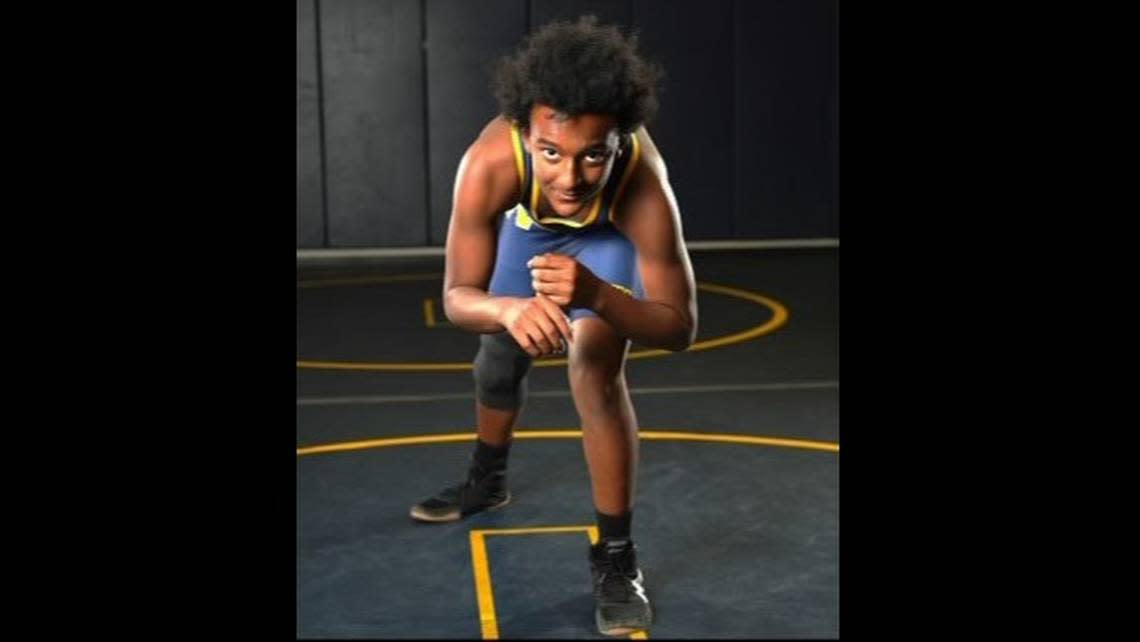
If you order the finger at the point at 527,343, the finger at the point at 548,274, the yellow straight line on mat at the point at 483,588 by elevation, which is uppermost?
the finger at the point at 548,274

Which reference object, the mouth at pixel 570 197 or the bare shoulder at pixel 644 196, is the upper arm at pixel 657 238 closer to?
the bare shoulder at pixel 644 196

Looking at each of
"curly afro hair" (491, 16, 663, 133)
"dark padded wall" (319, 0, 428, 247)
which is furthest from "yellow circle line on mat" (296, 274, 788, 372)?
"curly afro hair" (491, 16, 663, 133)

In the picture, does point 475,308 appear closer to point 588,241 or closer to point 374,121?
point 588,241

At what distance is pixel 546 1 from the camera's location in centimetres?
1109

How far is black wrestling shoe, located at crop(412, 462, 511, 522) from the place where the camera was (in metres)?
5.07

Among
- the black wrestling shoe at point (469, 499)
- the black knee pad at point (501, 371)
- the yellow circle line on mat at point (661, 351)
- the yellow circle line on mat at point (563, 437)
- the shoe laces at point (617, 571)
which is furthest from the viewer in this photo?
the yellow circle line on mat at point (661, 351)

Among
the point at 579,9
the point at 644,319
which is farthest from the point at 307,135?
the point at 644,319

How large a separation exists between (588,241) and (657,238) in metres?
0.36

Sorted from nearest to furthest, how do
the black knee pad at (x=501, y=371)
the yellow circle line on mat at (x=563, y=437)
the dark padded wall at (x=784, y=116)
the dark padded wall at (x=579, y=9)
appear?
the black knee pad at (x=501, y=371)
the yellow circle line on mat at (x=563, y=437)
the dark padded wall at (x=579, y=9)
the dark padded wall at (x=784, y=116)

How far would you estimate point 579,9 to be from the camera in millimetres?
11109

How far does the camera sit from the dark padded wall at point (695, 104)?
11.2 metres

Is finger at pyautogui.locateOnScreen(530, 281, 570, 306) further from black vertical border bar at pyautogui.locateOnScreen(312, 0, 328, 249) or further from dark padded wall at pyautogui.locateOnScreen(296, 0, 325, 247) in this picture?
black vertical border bar at pyautogui.locateOnScreen(312, 0, 328, 249)

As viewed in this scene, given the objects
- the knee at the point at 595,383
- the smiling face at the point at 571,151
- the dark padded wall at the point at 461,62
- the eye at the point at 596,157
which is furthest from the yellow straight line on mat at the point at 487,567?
the dark padded wall at the point at 461,62

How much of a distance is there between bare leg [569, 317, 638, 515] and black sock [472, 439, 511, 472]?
860 millimetres
